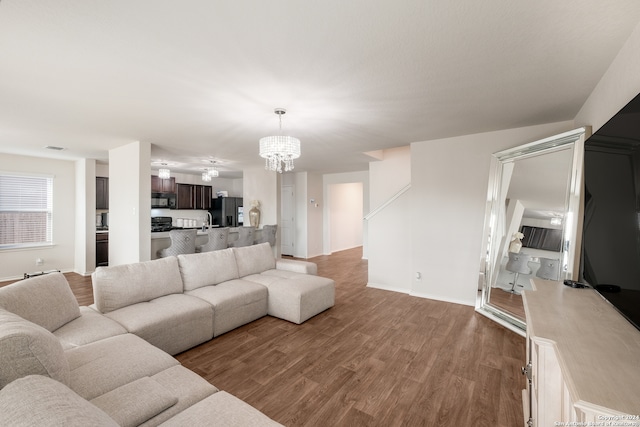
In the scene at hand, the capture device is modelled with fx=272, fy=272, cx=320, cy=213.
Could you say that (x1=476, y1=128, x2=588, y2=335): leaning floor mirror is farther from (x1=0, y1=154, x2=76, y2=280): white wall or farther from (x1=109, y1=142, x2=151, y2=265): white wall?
(x1=0, y1=154, x2=76, y2=280): white wall

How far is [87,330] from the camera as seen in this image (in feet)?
6.54

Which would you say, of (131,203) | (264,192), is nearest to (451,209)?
(264,192)

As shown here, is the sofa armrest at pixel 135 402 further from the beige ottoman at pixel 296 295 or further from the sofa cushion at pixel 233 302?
the beige ottoman at pixel 296 295

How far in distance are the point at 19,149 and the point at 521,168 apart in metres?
7.78

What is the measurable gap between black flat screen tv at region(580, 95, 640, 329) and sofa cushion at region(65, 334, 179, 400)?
→ 8.21 feet

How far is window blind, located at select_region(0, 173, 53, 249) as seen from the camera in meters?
5.06

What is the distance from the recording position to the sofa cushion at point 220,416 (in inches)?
46.4

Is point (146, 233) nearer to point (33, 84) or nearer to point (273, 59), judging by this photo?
point (33, 84)

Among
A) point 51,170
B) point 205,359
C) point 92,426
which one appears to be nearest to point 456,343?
point 205,359

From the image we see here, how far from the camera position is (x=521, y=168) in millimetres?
3238

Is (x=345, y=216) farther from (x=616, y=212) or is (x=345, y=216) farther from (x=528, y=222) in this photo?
(x=616, y=212)

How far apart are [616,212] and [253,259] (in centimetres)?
359

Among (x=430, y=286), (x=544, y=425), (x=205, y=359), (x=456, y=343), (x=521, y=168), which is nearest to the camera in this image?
(x=544, y=425)

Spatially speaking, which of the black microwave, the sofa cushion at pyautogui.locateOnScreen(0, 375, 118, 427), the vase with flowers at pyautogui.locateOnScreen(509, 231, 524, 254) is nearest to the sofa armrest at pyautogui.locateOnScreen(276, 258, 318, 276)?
the vase with flowers at pyautogui.locateOnScreen(509, 231, 524, 254)
